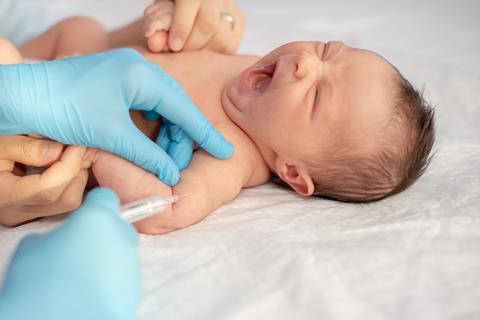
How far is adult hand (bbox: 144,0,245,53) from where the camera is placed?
1.69 metres

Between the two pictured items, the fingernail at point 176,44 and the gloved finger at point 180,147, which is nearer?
the gloved finger at point 180,147

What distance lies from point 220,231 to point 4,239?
1.55ft

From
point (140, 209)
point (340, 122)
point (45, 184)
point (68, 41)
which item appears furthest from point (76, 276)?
point (68, 41)

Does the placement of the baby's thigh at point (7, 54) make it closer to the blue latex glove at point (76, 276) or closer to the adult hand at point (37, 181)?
the adult hand at point (37, 181)

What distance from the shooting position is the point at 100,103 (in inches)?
50.5

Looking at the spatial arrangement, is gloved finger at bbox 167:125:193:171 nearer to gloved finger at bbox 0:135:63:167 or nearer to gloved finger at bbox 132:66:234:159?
gloved finger at bbox 132:66:234:159

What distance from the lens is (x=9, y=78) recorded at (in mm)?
1206

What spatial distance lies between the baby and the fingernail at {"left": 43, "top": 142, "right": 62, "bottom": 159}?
0.25ft

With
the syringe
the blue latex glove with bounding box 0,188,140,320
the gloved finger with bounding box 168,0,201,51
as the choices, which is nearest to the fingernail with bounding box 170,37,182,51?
the gloved finger with bounding box 168,0,201,51

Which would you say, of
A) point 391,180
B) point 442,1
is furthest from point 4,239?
point 442,1

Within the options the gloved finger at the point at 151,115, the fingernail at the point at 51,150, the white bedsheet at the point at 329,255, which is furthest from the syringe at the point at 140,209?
the gloved finger at the point at 151,115

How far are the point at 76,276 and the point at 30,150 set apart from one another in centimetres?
51

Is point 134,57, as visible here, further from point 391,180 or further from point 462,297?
point 462,297

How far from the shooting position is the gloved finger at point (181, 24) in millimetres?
1690
